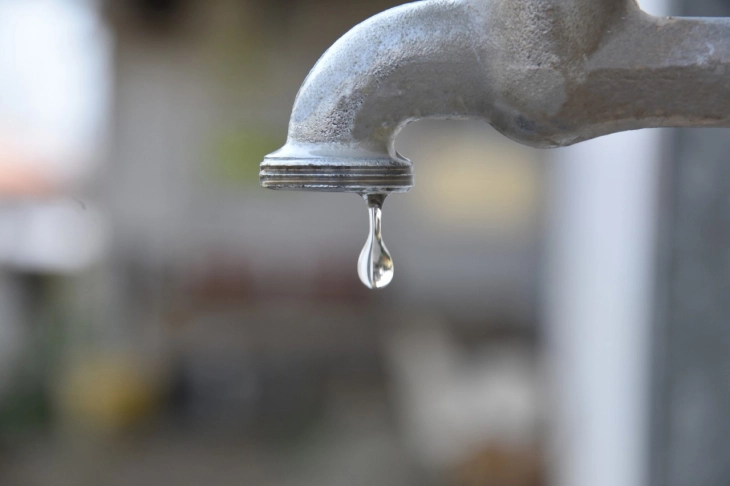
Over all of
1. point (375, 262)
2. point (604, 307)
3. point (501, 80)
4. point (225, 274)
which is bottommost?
point (225, 274)

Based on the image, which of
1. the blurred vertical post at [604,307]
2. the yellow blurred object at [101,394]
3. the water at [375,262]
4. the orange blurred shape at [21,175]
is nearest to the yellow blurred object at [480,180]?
the blurred vertical post at [604,307]

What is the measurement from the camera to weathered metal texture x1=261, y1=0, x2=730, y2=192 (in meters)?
0.35

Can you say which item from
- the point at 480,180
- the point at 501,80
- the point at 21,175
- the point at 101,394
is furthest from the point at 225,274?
the point at 501,80

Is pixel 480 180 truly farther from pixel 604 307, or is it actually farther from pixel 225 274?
pixel 604 307

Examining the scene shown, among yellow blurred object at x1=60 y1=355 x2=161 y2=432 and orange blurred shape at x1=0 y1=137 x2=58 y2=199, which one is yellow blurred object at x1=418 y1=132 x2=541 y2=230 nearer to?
yellow blurred object at x1=60 y1=355 x2=161 y2=432

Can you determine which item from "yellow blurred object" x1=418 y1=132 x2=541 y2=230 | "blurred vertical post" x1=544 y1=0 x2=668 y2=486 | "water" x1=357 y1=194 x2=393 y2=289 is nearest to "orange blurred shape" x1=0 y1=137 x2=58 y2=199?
"yellow blurred object" x1=418 y1=132 x2=541 y2=230

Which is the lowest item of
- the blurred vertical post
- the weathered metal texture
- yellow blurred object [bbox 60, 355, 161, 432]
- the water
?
yellow blurred object [bbox 60, 355, 161, 432]

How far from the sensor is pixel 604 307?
1.34 m

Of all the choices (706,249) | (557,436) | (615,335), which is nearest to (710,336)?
(706,249)

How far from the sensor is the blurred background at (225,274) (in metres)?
2.67

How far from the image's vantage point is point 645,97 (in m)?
0.35

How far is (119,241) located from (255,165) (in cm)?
62

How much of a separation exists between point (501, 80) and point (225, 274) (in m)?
2.90

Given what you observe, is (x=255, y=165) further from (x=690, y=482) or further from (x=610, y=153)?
(x=690, y=482)
